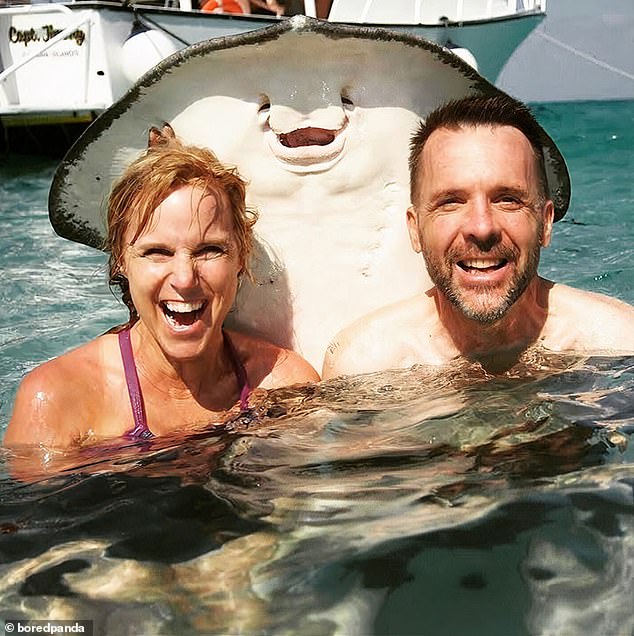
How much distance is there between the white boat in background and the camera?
10.2 metres

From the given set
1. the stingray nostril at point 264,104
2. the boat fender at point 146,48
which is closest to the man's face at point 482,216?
the stingray nostril at point 264,104

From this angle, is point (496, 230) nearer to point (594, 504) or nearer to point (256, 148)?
point (256, 148)

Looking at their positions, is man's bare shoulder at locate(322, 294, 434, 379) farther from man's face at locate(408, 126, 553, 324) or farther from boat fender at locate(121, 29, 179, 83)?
boat fender at locate(121, 29, 179, 83)

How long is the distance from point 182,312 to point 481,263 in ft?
3.12

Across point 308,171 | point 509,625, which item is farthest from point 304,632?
point 308,171

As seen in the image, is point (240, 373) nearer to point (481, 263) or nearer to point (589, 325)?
point (481, 263)

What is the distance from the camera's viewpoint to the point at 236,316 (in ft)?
10.9

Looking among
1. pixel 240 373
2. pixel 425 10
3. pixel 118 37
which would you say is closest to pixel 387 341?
pixel 240 373

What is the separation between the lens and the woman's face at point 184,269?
2680 mm

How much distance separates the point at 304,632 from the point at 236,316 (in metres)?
1.86

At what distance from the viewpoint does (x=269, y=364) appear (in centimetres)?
309

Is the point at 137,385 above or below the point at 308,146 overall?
below

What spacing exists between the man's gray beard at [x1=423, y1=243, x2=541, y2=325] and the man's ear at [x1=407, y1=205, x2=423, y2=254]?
8cm

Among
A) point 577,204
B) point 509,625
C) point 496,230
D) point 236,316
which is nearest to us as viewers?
point 509,625
